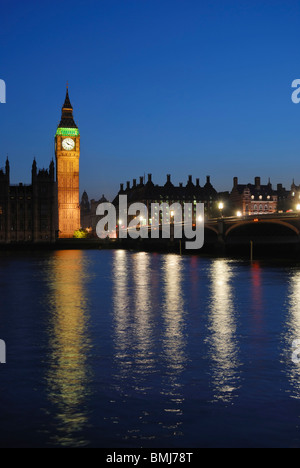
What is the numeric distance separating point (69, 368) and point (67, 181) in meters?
181

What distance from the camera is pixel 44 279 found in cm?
4706

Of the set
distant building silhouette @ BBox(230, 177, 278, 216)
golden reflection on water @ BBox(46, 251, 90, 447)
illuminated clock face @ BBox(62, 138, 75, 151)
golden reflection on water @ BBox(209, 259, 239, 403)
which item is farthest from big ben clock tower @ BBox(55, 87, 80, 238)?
golden reflection on water @ BBox(46, 251, 90, 447)

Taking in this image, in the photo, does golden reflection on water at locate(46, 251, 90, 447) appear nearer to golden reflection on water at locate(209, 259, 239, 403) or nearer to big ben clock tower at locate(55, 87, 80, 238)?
golden reflection on water at locate(209, 259, 239, 403)

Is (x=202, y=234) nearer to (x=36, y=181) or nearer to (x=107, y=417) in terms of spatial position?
(x=36, y=181)

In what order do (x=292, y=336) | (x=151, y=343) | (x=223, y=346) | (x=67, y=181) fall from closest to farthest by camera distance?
1. (x=223, y=346)
2. (x=151, y=343)
3. (x=292, y=336)
4. (x=67, y=181)

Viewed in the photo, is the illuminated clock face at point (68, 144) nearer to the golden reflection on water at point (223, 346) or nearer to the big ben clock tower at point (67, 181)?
the big ben clock tower at point (67, 181)

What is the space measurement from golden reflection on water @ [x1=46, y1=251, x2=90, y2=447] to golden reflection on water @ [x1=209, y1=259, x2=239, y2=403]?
308cm

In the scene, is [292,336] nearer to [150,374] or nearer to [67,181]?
[150,374]

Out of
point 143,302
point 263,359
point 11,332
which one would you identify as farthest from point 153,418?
point 143,302

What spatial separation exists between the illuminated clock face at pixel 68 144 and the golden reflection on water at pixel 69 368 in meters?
169

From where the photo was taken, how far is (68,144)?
19612 cm

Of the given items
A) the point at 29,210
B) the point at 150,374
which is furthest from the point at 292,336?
the point at 29,210

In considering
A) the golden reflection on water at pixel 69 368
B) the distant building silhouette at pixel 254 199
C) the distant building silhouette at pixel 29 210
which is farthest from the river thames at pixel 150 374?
the distant building silhouette at pixel 254 199

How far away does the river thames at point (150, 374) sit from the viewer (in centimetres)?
1006
